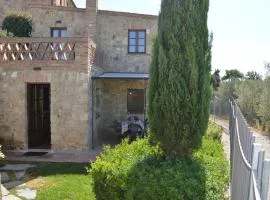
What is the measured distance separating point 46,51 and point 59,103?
214 centimetres

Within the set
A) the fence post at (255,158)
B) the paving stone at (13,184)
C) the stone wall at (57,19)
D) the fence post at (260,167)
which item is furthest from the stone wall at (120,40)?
the fence post at (260,167)

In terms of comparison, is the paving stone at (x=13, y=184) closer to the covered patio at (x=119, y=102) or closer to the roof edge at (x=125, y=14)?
the covered patio at (x=119, y=102)

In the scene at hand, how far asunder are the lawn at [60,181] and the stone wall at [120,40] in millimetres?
7142

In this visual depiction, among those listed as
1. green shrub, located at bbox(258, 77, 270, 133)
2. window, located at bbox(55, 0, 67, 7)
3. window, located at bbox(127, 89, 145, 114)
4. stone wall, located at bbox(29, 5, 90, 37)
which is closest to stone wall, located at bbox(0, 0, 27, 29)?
window, located at bbox(55, 0, 67, 7)

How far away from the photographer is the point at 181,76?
5457 millimetres

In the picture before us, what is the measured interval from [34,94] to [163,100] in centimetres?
954

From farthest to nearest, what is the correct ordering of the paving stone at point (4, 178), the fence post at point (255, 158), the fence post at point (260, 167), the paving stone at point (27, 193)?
the paving stone at point (4, 178) < the paving stone at point (27, 193) < the fence post at point (255, 158) < the fence post at point (260, 167)

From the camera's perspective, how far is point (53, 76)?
1259 cm

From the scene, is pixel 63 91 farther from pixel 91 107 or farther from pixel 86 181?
pixel 86 181

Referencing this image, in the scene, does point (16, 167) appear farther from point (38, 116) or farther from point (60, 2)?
point (60, 2)

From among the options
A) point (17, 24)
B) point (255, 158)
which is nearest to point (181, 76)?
point (255, 158)

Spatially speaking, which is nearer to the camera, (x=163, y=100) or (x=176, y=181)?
(x=176, y=181)

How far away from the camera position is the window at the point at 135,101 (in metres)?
16.3

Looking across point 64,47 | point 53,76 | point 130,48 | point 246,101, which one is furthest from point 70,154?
point 246,101
